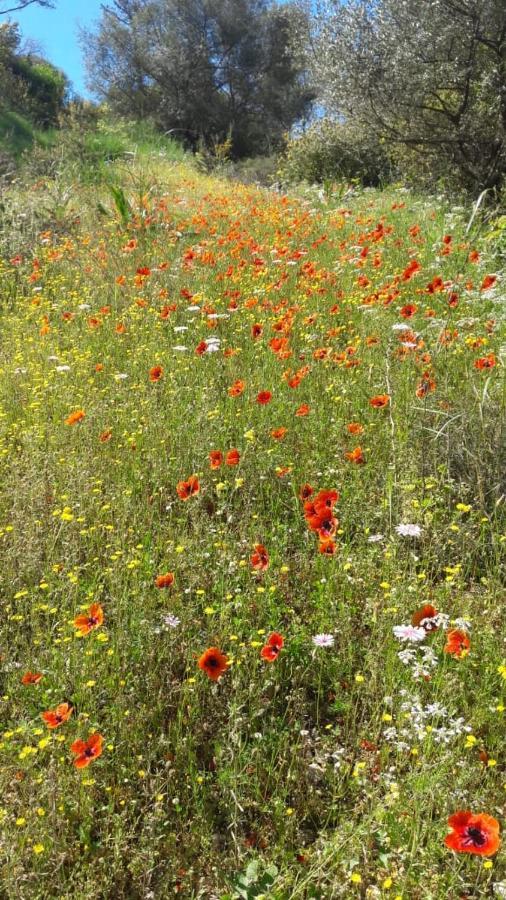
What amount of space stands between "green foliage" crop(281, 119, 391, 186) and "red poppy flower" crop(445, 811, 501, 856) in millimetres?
12397

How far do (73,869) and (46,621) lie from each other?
37.1 inches

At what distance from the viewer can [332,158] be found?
1417 cm

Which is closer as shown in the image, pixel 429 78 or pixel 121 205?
pixel 121 205

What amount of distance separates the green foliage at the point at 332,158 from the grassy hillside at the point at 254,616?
9276 mm

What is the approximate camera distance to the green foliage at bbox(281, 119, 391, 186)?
13.0 m

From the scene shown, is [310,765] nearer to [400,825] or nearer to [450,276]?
[400,825]

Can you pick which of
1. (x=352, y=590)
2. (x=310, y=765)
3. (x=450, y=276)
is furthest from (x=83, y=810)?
(x=450, y=276)

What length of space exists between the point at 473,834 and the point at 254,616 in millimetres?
1218

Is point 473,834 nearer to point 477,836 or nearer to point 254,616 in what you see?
point 477,836

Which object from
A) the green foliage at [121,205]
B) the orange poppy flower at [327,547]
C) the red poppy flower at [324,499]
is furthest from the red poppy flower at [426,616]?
the green foliage at [121,205]

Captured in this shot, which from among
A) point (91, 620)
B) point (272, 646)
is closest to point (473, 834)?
point (272, 646)

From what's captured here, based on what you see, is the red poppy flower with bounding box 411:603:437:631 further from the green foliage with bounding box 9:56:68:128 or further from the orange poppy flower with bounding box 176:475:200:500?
the green foliage with bounding box 9:56:68:128

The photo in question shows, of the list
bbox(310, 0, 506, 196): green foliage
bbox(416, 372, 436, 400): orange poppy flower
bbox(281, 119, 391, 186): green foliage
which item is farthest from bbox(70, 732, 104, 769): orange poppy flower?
bbox(281, 119, 391, 186): green foliage

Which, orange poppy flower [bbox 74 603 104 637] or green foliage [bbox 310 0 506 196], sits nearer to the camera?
orange poppy flower [bbox 74 603 104 637]
